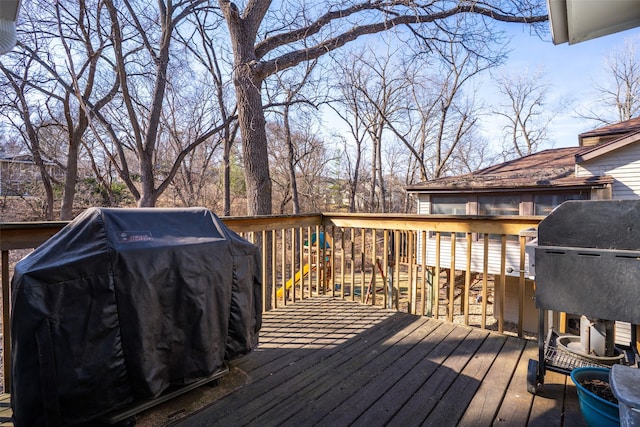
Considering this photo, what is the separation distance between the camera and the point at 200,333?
177cm

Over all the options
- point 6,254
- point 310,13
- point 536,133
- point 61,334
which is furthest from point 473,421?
point 536,133

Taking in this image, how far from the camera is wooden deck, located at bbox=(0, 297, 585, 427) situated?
176 centimetres

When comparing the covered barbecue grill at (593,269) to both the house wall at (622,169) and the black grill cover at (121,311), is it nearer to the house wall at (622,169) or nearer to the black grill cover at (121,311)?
the black grill cover at (121,311)

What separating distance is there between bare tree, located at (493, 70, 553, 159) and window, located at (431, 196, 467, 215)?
10.3 m

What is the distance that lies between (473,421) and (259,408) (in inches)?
43.6

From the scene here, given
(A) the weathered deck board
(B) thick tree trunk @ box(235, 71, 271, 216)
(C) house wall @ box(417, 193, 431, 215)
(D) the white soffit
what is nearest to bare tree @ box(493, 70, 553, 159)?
(C) house wall @ box(417, 193, 431, 215)

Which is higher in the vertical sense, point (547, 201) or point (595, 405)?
point (547, 201)

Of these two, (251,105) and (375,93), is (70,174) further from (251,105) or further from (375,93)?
(375,93)

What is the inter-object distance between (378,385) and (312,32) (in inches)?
204

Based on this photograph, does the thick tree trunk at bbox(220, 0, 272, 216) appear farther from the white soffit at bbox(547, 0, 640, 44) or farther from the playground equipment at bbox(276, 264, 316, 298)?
the white soffit at bbox(547, 0, 640, 44)

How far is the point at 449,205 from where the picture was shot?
1024 centimetres

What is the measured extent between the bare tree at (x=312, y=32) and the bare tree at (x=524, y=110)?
1405 cm

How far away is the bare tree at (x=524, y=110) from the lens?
1759 centimetres

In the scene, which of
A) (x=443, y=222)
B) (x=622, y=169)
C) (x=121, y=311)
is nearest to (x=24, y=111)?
(x=121, y=311)
